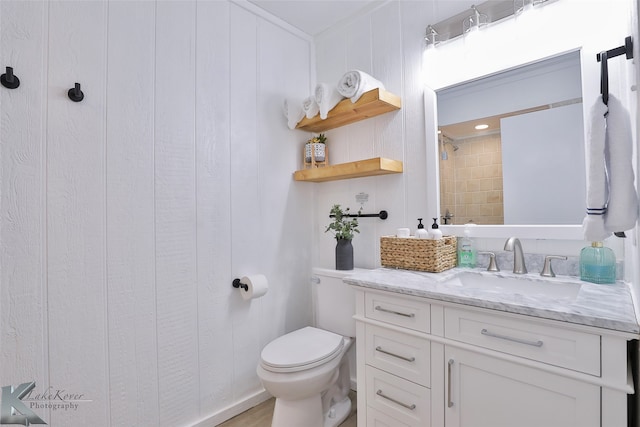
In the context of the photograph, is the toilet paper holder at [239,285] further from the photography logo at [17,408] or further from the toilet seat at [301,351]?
the photography logo at [17,408]

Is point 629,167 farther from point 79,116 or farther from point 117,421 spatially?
point 117,421

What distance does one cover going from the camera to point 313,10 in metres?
2.03

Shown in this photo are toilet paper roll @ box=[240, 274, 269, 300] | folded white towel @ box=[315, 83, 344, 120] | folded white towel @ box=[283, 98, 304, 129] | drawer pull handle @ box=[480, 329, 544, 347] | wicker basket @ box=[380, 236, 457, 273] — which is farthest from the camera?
folded white towel @ box=[283, 98, 304, 129]

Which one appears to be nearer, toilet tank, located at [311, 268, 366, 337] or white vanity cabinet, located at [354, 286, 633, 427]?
white vanity cabinet, located at [354, 286, 633, 427]

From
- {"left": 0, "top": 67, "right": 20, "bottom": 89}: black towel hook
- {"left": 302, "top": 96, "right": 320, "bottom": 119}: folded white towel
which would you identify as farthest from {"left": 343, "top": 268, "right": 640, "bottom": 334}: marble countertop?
{"left": 0, "top": 67, "right": 20, "bottom": 89}: black towel hook

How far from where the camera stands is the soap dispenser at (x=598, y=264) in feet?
3.86

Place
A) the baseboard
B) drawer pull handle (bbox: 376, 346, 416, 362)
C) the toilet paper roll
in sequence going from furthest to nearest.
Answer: the toilet paper roll < the baseboard < drawer pull handle (bbox: 376, 346, 416, 362)

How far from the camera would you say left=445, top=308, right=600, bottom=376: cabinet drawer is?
2.88 ft

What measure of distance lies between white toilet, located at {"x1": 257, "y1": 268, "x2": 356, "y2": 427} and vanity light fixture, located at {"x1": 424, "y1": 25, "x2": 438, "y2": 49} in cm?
138

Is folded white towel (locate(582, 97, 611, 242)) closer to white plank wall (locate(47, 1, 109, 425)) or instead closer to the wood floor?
the wood floor

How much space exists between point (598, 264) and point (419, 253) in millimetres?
675

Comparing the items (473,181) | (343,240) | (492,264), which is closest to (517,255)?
(492,264)

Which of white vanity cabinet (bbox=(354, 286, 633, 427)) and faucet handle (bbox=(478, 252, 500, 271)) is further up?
faucet handle (bbox=(478, 252, 500, 271))

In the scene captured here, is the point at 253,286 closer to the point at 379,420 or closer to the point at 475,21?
the point at 379,420
